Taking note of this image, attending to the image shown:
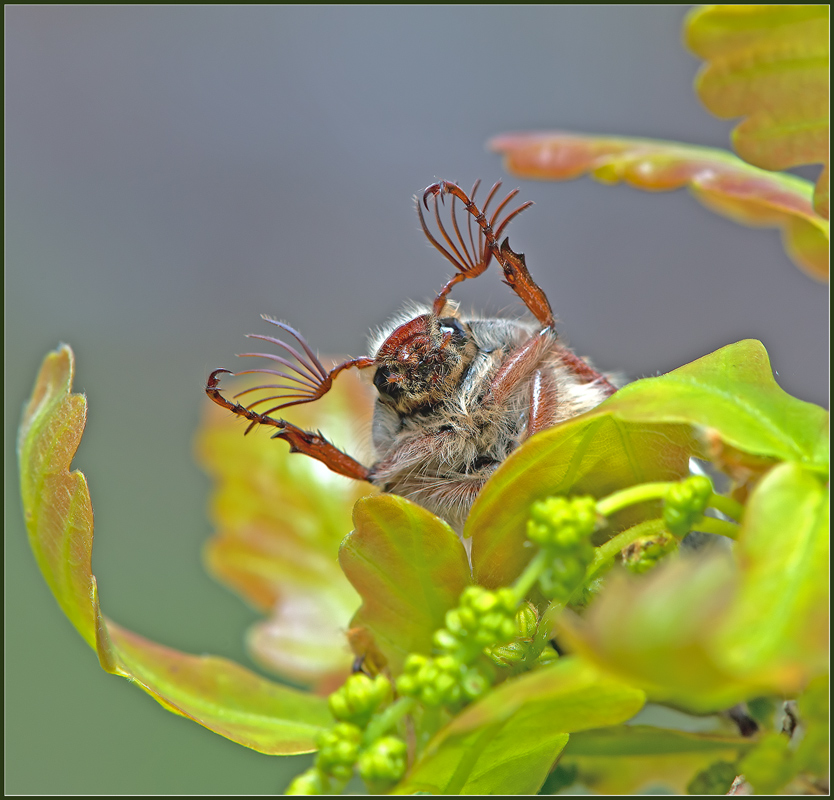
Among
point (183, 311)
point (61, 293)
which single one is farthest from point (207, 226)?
point (61, 293)

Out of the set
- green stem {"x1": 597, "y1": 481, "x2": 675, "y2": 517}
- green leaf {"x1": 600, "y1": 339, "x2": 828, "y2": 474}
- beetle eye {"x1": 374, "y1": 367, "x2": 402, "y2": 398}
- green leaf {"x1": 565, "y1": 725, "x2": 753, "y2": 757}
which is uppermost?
beetle eye {"x1": 374, "y1": 367, "x2": 402, "y2": 398}

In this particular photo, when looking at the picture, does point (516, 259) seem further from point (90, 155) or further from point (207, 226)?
point (90, 155)

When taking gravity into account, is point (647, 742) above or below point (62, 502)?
below

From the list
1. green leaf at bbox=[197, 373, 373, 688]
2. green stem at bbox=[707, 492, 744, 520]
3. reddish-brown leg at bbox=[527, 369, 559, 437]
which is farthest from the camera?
green leaf at bbox=[197, 373, 373, 688]

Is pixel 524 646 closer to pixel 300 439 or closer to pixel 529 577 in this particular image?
pixel 529 577

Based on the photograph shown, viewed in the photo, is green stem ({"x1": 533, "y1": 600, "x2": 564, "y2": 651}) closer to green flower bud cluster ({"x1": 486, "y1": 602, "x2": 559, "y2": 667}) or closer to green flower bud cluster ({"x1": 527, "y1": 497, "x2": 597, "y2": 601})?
green flower bud cluster ({"x1": 486, "y1": 602, "x2": 559, "y2": 667})

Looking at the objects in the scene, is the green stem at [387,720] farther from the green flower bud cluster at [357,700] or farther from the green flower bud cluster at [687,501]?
the green flower bud cluster at [687,501]

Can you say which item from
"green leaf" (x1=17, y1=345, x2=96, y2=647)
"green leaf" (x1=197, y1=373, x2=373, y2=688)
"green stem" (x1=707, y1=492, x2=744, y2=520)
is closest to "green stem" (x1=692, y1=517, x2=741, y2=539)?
"green stem" (x1=707, y1=492, x2=744, y2=520)

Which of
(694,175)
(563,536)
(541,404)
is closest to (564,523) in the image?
(563,536)
